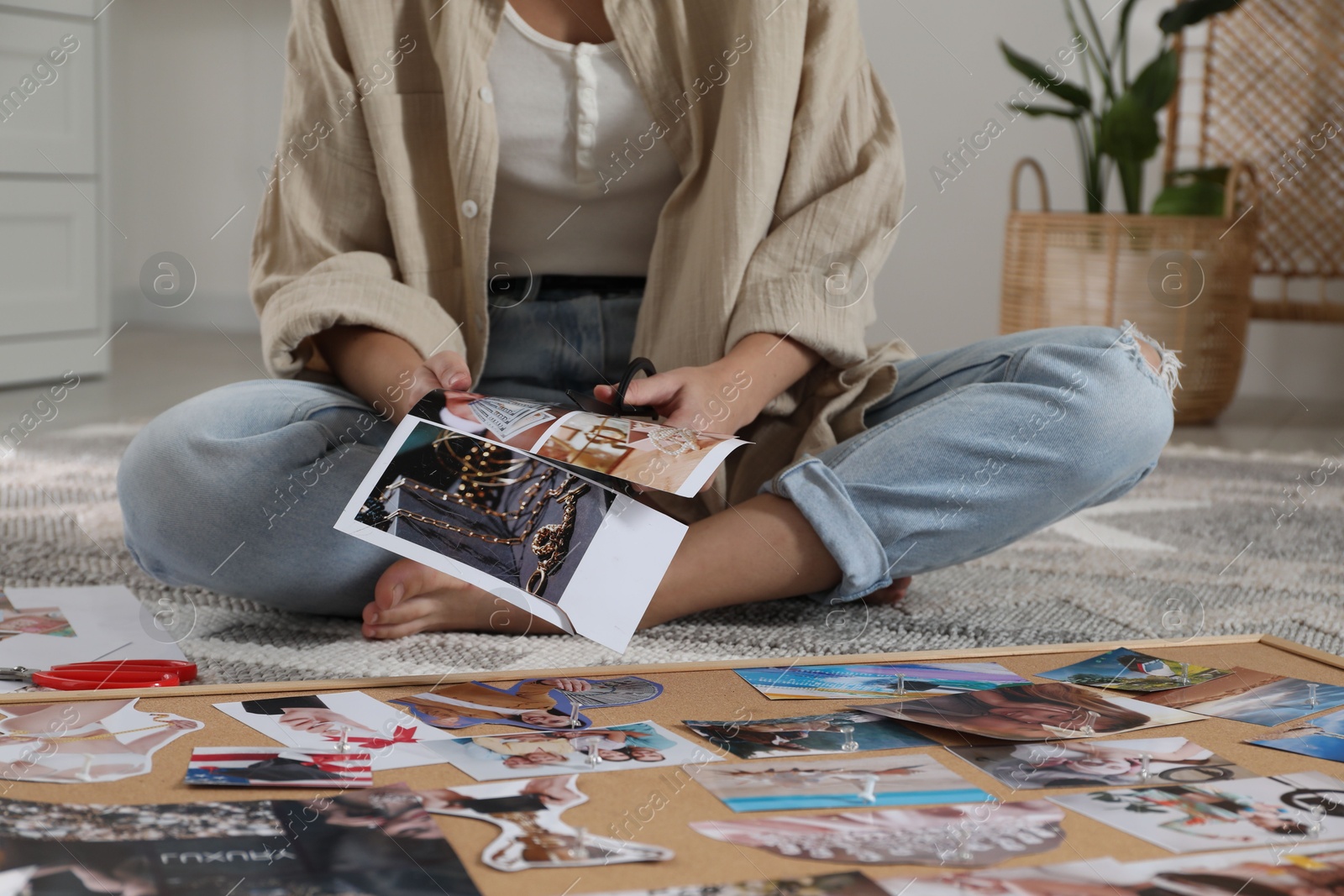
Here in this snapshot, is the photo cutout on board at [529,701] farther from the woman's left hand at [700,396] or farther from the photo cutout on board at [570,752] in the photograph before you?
the woman's left hand at [700,396]

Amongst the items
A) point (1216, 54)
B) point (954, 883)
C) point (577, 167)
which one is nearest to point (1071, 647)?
point (954, 883)

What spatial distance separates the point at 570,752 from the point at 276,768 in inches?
4.7

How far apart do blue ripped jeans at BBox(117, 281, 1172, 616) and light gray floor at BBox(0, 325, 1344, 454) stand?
83 cm

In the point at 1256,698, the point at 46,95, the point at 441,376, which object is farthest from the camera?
the point at 46,95

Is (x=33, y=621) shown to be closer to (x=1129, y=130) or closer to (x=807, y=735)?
(x=807, y=735)

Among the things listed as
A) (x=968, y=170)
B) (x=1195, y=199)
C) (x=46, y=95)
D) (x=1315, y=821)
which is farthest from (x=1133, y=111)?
(x=46, y=95)

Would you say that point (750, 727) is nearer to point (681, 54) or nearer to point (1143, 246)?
point (681, 54)

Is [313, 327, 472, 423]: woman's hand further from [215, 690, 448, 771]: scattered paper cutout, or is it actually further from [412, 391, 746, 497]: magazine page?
[215, 690, 448, 771]: scattered paper cutout

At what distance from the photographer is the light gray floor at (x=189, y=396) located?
1.85 metres

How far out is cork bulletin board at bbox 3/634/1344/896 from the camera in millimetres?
413

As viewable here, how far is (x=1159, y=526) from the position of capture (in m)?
1.27

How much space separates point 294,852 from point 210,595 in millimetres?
530

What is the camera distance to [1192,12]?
82.2 inches

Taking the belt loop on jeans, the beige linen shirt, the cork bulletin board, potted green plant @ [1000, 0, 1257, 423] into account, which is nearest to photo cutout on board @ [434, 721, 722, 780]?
A: the cork bulletin board
